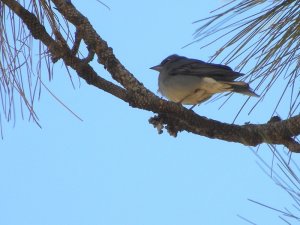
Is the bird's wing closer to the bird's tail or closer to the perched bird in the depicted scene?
the perched bird

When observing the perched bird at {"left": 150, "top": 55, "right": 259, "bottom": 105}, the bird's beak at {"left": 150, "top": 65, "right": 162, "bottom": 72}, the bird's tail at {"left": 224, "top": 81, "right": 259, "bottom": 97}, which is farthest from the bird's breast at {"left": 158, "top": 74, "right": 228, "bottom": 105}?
the bird's tail at {"left": 224, "top": 81, "right": 259, "bottom": 97}

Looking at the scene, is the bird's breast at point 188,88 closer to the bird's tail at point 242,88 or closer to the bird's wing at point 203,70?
the bird's wing at point 203,70

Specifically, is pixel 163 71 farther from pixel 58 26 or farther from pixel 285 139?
pixel 285 139

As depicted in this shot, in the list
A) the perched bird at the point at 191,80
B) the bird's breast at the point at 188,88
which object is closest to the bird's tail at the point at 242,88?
the perched bird at the point at 191,80

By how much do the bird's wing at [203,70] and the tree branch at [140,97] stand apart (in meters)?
1.50

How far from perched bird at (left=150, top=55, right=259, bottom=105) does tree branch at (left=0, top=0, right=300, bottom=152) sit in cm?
159

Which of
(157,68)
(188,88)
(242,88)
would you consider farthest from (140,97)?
(157,68)

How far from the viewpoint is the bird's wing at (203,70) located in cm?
412

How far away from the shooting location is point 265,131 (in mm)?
2410

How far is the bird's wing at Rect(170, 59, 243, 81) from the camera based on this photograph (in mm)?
4122

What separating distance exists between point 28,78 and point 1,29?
281 millimetres

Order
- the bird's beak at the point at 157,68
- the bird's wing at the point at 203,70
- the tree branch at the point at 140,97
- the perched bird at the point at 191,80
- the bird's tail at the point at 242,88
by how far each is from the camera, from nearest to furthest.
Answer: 1. the tree branch at the point at 140,97
2. the bird's tail at the point at 242,88
3. the bird's wing at the point at 203,70
4. the perched bird at the point at 191,80
5. the bird's beak at the point at 157,68

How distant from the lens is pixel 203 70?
477 cm

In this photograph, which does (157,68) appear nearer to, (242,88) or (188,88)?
(188,88)
